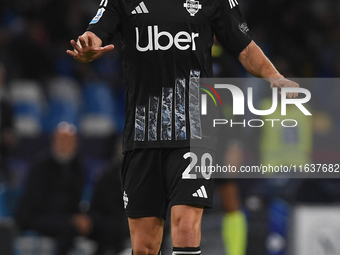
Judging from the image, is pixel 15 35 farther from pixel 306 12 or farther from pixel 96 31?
pixel 96 31

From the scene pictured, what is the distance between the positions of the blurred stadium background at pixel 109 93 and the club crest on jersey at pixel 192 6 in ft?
7.48

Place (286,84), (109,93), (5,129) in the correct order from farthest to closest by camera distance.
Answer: (109,93), (5,129), (286,84)

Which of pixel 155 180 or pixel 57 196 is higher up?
pixel 155 180

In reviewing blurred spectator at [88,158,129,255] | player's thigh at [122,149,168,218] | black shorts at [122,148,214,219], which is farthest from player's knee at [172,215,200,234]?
blurred spectator at [88,158,129,255]

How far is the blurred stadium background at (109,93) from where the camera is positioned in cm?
532

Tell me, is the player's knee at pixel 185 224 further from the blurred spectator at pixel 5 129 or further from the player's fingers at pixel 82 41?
the blurred spectator at pixel 5 129

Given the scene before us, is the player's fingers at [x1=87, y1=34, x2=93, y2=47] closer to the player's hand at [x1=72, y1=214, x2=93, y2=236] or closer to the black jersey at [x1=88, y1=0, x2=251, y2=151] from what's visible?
the black jersey at [x1=88, y1=0, x2=251, y2=151]

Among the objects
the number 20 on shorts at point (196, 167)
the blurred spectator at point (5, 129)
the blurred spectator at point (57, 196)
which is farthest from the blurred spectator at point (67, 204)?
the number 20 on shorts at point (196, 167)

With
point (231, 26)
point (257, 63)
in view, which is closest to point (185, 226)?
point (257, 63)

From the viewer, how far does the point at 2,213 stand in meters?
6.04

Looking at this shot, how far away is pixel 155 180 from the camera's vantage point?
3.19 metres

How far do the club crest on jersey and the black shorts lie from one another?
0.81 metres

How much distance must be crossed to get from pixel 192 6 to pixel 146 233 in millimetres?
1365

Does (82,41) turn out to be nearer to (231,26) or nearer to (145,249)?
(231,26)
